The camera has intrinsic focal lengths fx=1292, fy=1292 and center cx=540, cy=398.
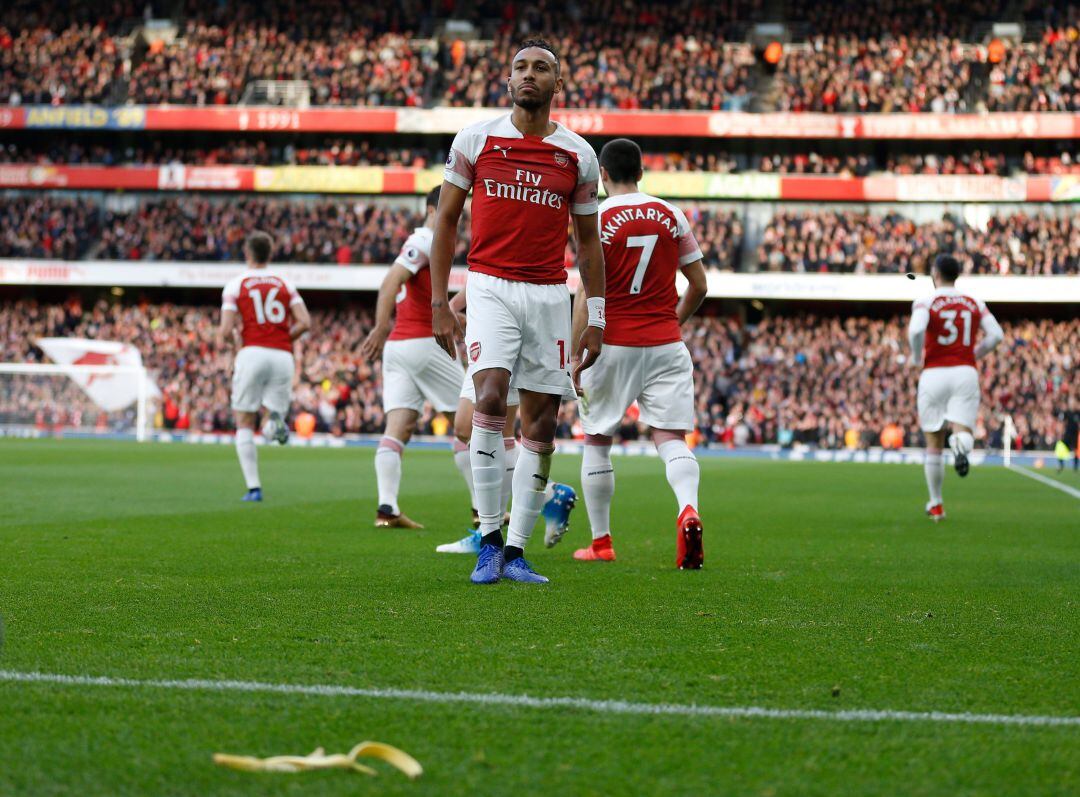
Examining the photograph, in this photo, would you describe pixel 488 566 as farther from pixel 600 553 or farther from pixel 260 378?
pixel 260 378

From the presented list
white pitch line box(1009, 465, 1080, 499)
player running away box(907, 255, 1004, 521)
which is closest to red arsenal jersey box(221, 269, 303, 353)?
player running away box(907, 255, 1004, 521)

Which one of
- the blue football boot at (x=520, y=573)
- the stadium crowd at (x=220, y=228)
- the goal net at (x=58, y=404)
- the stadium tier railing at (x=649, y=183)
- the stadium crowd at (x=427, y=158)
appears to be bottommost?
the goal net at (x=58, y=404)

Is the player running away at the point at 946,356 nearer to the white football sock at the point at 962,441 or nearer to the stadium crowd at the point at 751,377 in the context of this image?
the white football sock at the point at 962,441

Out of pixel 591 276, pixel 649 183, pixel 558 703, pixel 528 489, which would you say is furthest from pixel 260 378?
pixel 649 183

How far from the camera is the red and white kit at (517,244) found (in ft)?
19.2

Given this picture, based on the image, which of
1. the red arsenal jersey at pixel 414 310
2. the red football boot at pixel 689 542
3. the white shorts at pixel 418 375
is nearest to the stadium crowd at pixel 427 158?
the red arsenal jersey at pixel 414 310

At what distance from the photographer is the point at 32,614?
4738mm

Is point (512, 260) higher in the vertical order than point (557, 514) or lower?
higher

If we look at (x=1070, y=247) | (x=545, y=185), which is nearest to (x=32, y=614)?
(x=545, y=185)

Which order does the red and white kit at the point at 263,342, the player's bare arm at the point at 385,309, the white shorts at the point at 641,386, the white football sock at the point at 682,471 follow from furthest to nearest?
the red and white kit at the point at 263,342 < the player's bare arm at the point at 385,309 < the white shorts at the point at 641,386 < the white football sock at the point at 682,471

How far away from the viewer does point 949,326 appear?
11.2 metres

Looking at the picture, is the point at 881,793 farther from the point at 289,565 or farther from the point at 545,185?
the point at 289,565

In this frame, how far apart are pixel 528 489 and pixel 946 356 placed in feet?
20.9

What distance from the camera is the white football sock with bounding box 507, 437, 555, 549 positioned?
6152mm
